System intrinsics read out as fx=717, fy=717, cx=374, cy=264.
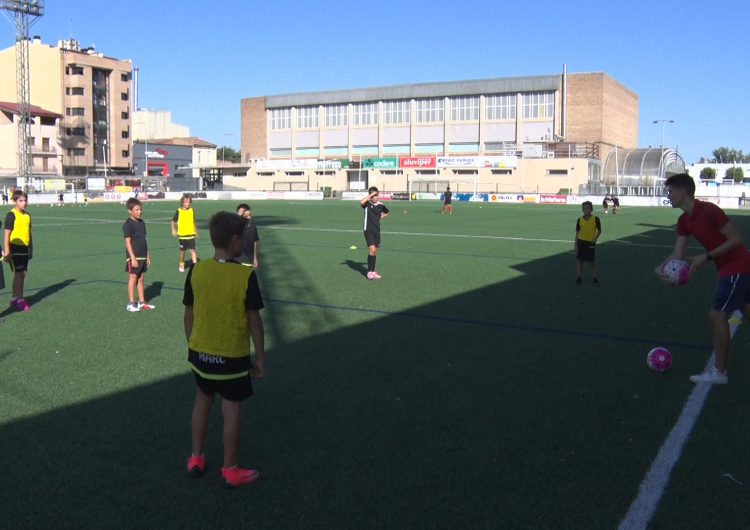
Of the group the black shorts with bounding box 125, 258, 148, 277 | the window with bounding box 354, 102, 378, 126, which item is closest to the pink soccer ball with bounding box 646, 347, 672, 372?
the black shorts with bounding box 125, 258, 148, 277

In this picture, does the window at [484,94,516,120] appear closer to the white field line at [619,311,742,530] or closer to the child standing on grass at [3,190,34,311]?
the child standing on grass at [3,190,34,311]

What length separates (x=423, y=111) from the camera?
3684 inches

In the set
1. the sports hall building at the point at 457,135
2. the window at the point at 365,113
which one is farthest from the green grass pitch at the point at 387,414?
the window at the point at 365,113

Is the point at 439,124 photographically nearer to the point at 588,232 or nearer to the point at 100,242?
the point at 100,242

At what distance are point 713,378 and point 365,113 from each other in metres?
94.2

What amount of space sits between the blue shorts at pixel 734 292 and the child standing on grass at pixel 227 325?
4.21 meters

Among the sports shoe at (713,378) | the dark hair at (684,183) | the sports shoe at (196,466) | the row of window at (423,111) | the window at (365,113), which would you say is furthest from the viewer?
the window at (365,113)

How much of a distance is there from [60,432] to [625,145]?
101015 mm

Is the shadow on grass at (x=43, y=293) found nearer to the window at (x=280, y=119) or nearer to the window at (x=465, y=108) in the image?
the window at (x=465, y=108)

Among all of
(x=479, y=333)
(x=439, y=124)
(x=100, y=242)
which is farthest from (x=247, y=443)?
(x=439, y=124)

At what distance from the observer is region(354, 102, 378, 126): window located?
97250 millimetres

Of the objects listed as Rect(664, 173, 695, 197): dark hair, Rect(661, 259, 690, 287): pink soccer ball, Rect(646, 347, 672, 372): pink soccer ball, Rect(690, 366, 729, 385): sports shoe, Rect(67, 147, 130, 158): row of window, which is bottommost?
Rect(690, 366, 729, 385): sports shoe

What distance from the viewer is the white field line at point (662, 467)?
13.1 feet

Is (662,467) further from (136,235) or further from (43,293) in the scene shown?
(43,293)
